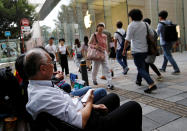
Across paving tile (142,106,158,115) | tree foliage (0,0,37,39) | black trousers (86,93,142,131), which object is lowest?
paving tile (142,106,158,115)

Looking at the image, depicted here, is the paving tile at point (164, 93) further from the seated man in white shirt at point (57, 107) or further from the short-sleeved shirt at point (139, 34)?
the seated man in white shirt at point (57, 107)

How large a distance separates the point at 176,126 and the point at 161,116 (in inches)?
13.7

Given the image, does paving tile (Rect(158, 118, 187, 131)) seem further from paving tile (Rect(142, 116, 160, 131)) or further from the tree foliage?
the tree foliage

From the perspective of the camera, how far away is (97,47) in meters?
4.71

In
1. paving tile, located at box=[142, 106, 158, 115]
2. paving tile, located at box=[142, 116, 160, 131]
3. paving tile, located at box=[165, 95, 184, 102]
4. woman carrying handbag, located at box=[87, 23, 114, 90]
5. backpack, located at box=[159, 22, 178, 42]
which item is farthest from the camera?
backpack, located at box=[159, 22, 178, 42]

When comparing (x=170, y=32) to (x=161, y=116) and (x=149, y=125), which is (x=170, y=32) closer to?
(x=161, y=116)

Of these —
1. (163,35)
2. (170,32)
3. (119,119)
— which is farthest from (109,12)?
(119,119)

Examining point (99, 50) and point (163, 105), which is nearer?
point (163, 105)

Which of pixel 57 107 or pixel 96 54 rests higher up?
pixel 96 54

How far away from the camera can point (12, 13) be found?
24781 mm

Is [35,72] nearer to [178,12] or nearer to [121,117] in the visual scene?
[121,117]

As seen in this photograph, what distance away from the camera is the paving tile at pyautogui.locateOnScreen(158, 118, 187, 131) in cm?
225

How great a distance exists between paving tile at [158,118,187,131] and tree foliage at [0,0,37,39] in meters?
25.4

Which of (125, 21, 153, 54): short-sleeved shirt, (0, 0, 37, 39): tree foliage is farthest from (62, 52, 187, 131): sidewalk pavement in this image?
(0, 0, 37, 39): tree foliage
